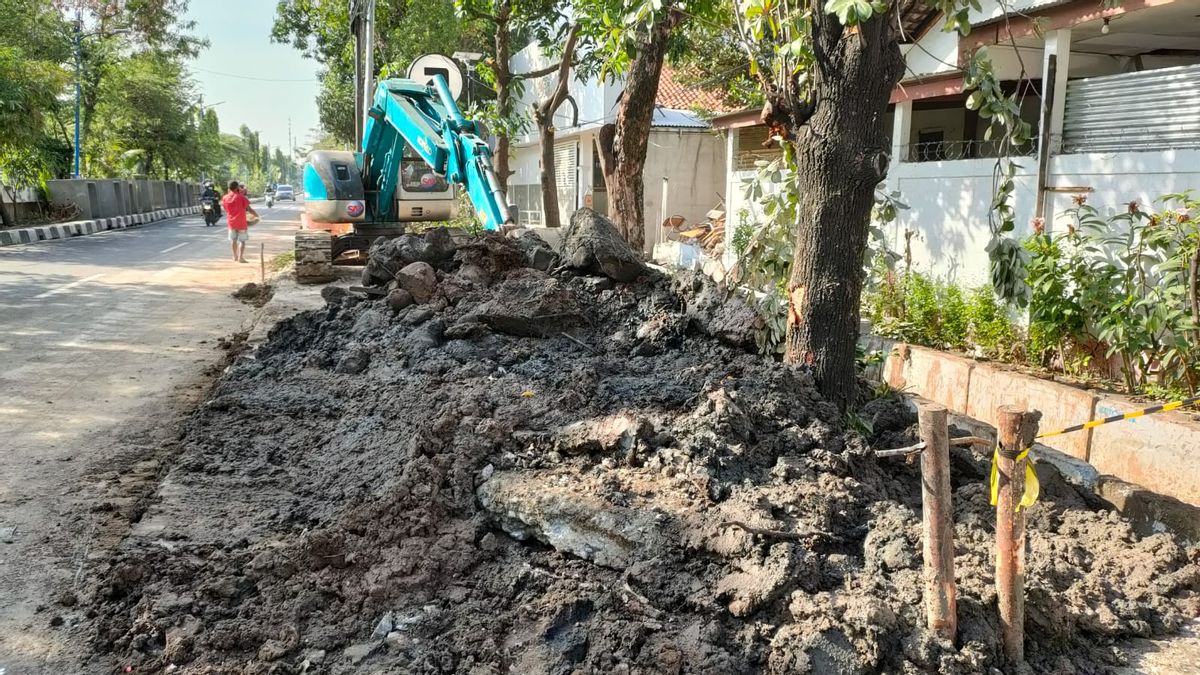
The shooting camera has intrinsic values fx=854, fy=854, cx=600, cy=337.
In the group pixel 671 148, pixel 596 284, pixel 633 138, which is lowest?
pixel 596 284

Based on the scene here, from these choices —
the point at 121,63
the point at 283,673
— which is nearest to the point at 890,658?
the point at 283,673

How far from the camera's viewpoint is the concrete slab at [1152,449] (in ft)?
16.7

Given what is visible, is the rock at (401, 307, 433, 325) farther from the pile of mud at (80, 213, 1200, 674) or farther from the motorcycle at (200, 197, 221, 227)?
the motorcycle at (200, 197, 221, 227)

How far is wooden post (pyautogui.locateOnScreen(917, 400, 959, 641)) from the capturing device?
2.72 m

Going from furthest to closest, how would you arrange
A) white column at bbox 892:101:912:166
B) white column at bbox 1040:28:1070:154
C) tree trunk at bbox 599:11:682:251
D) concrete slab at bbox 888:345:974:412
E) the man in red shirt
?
the man in red shirt
white column at bbox 892:101:912:166
tree trunk at bbox 599:11:682:251
white column at bbox 1040:28:1070:154
concrete slab at bbox 888:345:974:412

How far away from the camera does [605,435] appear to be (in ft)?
13.2

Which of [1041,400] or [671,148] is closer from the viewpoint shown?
[1041,400]

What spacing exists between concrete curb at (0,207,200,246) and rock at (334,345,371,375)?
1589 cm

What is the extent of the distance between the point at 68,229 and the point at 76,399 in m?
18.1

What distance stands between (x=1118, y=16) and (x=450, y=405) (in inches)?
264

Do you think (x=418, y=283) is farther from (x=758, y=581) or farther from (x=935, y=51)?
(x=935, y=51)

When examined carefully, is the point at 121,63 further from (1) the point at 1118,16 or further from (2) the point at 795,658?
(2) the point at 795,658

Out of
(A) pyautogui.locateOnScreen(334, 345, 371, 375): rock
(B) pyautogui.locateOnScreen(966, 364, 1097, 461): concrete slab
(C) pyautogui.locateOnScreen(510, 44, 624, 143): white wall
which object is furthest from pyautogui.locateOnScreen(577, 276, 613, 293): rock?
(C) pyautogui.locateOnScreen(510, 44, 624, 143): white wall

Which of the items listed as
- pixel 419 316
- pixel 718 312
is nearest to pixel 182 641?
pixel 718 312
